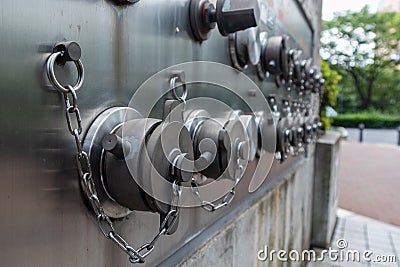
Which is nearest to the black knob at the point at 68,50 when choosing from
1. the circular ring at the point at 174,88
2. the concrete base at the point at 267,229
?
the circular ring at the point at 174,88

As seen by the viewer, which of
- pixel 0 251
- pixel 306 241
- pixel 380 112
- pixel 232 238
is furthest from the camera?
pixel 380 112

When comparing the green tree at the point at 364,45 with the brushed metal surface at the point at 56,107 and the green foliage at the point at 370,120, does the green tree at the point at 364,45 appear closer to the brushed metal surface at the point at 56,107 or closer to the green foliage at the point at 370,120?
the green foliage at the point at 370,120

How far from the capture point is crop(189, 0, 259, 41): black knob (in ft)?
3.32

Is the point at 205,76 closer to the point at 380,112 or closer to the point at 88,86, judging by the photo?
the point at 88,86

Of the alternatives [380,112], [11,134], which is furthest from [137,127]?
[380,112]

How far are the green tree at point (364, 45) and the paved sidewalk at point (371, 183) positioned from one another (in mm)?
9838

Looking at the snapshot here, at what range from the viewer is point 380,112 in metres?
21.7

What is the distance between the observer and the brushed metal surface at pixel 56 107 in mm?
538

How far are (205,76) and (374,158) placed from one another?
33.1 feet

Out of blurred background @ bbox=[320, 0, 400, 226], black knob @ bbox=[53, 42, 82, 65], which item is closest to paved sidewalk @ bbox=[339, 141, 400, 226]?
blurred background @ bbox=[320, 0, 400, 226]

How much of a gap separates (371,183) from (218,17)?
7.08 meters

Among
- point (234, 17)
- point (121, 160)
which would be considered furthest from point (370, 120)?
point (121, 160)

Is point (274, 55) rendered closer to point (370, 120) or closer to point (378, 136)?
point (378, 136)

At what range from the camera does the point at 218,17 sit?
104 centimetres
